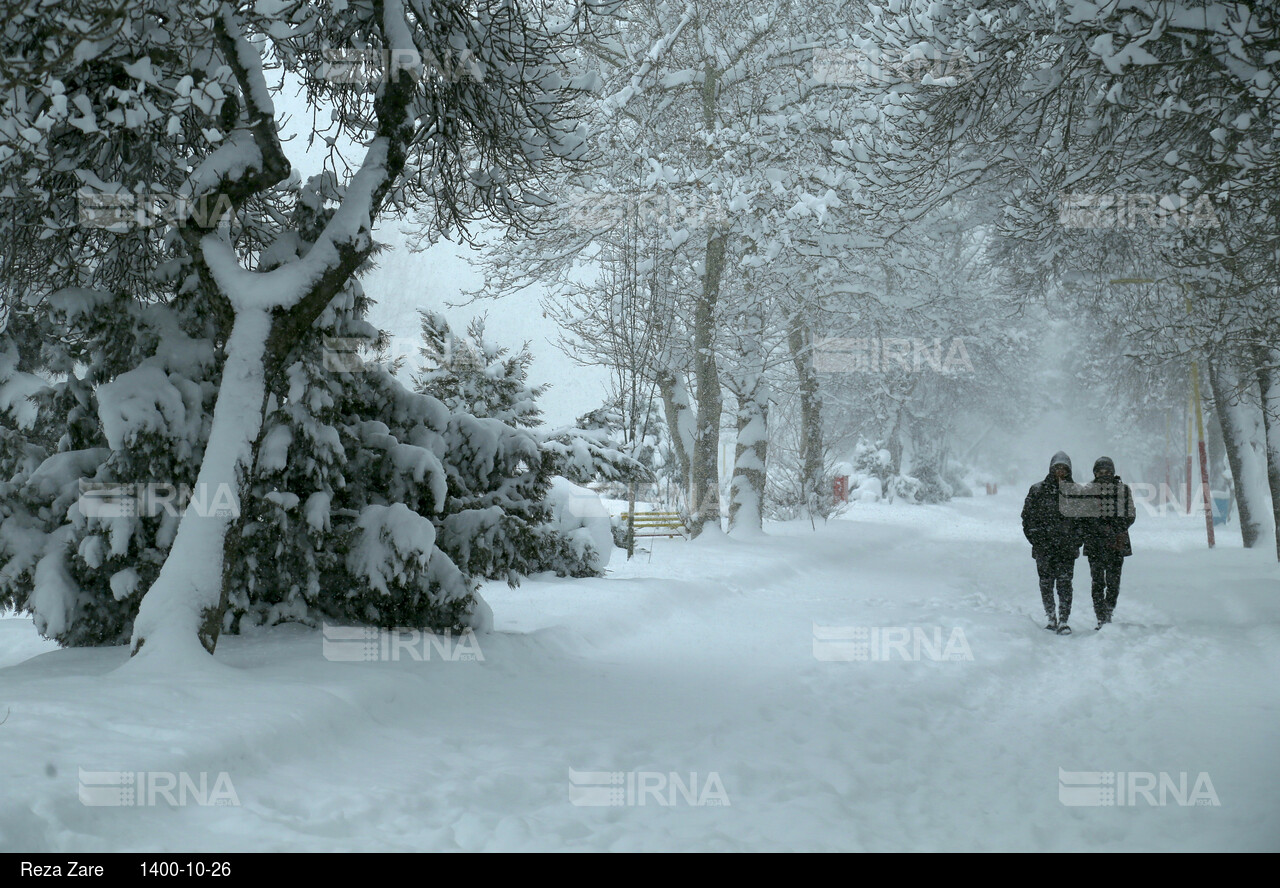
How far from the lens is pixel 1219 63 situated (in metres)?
7.27

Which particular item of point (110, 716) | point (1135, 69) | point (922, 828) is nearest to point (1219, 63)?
point (1135, 69)

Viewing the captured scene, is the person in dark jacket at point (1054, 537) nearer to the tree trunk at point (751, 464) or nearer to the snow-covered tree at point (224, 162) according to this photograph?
the snow-covered tree at point (224, 162)

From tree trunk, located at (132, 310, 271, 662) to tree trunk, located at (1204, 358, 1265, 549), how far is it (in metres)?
15.6

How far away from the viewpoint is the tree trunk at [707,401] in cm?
1811

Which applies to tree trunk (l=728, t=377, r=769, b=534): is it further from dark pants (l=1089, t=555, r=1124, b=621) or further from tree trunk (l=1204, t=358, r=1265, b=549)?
dark pants (l=1089, t=555, r=1124, b=621)

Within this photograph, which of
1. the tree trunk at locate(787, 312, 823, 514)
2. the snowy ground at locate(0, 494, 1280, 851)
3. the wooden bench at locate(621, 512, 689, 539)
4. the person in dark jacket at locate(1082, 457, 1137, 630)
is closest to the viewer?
the snowy ground at locate(0, 494, 1280, 851)

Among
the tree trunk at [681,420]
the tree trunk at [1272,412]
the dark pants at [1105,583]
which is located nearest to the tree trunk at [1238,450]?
the tree trunk at [1272,412]

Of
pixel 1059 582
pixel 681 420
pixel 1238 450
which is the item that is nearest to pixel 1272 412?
pixel 1238 450

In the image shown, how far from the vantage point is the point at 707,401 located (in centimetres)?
1848

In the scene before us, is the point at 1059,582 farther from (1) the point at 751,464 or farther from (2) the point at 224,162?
(1) the point at 751,464

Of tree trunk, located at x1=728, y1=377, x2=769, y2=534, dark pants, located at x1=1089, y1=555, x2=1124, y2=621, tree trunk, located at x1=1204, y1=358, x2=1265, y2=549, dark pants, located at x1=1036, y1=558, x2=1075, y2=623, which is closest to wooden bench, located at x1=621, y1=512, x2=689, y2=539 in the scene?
tree trunk, located at x1=728, y1=377, x2=769, y2=534

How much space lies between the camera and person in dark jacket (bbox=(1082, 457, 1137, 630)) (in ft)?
30.8

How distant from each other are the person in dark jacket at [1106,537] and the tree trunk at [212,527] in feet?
25.5

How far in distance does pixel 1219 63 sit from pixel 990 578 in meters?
8.73
